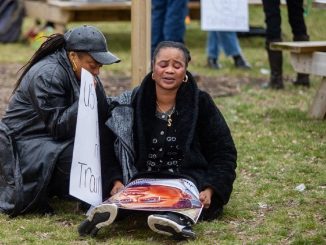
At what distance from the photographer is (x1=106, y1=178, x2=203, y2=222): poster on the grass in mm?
4527

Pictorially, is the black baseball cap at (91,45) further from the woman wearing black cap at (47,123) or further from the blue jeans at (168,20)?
the blue jeans at (168,20)

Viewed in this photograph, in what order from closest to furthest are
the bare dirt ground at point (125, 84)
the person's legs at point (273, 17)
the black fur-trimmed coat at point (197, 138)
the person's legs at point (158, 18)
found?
the black fur-trimmed coat at point (197, 138) → the person's legs at point (273, 17) → the bare dirt ground at point (125, 84) → the person's legs at point (158, 18)

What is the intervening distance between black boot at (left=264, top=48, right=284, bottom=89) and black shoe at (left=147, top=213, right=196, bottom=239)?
14.9ft

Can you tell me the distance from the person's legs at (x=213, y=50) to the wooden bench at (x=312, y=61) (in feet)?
10.3

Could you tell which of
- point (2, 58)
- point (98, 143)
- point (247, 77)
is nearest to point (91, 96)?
point (98, 143)

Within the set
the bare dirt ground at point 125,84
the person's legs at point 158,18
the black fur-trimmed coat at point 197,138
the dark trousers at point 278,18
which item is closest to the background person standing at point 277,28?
the dark trousers at point 278,18

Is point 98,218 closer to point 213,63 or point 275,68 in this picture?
point 275,68

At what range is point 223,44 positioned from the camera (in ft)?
35.4

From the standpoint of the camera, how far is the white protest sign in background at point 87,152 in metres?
4.78

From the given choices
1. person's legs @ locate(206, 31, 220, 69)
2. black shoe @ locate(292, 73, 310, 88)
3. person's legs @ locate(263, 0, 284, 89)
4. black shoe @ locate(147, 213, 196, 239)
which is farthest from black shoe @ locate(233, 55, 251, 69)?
black shoe @ locate(147, 213, 196, 239)

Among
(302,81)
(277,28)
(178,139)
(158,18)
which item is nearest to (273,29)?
(277,28)

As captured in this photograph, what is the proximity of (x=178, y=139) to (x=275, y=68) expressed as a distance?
4176 mm

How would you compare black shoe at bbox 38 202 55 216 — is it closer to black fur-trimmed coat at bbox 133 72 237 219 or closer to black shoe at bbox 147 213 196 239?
black fur-trimmed coat at bbox 133 72 237 219

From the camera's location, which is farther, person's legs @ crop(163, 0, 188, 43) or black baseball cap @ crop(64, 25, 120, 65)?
person's legs @ crop(163, 0, 188, 43)
